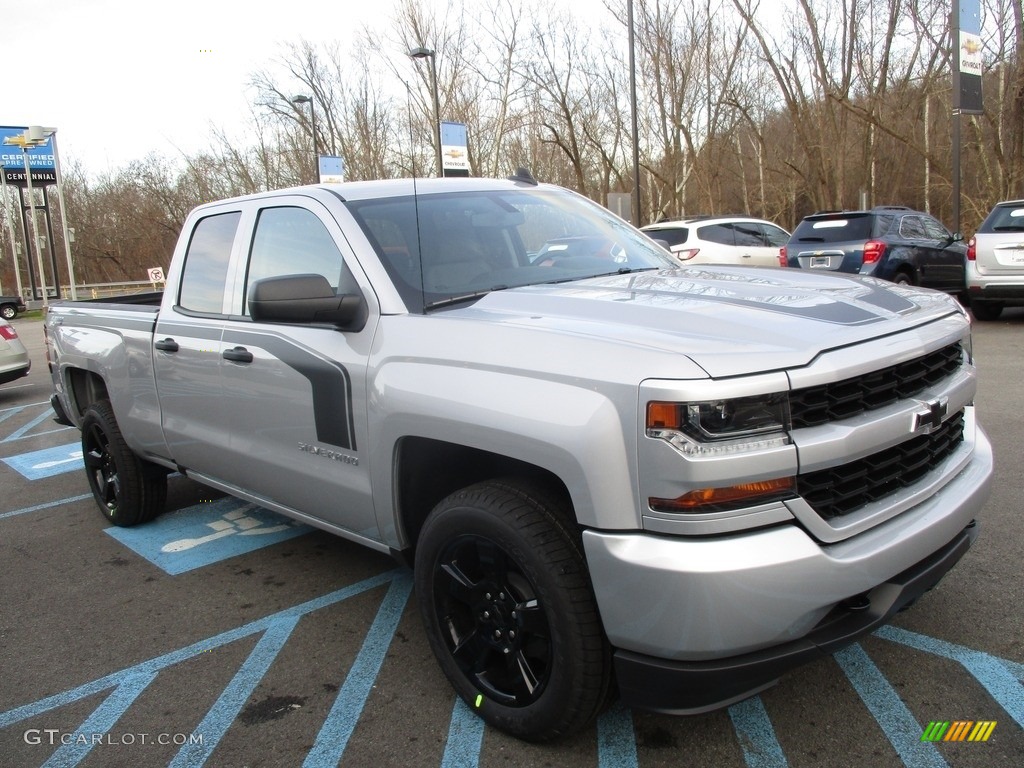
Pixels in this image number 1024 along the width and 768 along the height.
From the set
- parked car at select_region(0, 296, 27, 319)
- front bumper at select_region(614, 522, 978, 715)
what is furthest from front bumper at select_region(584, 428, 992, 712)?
parked car at select_region(0, 296, 27, 319)

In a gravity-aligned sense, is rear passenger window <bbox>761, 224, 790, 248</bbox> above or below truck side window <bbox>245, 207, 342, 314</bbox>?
below

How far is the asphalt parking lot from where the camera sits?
103 inches

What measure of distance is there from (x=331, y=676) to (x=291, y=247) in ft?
5.92

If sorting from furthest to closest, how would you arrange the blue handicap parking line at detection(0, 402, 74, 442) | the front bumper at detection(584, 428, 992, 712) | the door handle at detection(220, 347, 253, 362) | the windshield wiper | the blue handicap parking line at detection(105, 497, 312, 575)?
the blue handicap parking line at detection(0, 402, 74, 442) < the blue handicap parking line at detection(105, 497, 312, 575) < the door handle at detection(220, 347, 253, 362) < the windshield wiper < the front bumper at detection(584, 428, 992, 712)

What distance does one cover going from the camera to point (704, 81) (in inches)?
1265

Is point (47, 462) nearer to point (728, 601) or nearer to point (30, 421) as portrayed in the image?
point (30, 421)

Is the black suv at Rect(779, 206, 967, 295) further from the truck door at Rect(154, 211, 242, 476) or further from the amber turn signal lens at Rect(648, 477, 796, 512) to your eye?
the amber turn signal lens at Rect(648, 477, 796, 512)

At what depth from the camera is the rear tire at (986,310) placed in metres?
12.1

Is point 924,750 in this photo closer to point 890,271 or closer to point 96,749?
point 96,749

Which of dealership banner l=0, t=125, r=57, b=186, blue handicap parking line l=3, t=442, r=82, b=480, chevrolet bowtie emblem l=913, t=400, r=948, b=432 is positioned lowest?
blue handicap parking line l=3, t=442, r=82, b=480

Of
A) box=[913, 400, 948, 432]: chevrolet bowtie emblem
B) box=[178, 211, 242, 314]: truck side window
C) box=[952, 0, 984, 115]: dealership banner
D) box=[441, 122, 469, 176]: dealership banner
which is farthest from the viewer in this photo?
box=[441, 122, 469, 176]: dealership banner

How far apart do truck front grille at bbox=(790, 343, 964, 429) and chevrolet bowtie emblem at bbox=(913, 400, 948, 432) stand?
2.8 inches

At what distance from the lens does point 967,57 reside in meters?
16.3

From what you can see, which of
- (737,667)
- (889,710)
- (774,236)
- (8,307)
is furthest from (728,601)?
(8,307)
